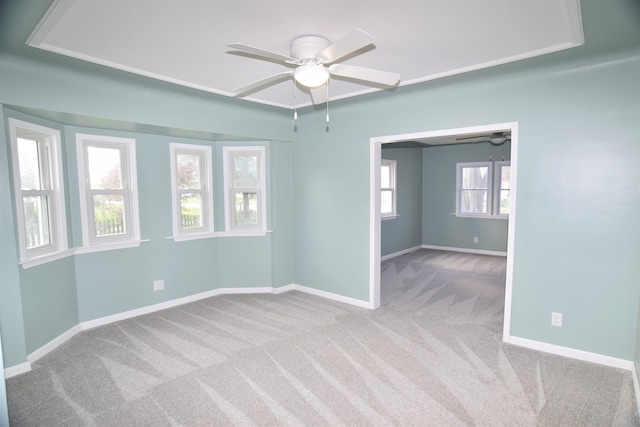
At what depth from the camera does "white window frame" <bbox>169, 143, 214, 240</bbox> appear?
4336 millimetres

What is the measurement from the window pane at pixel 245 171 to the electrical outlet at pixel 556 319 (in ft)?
12.3

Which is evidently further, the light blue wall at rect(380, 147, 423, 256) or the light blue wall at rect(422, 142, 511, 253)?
the light blue wall at rect(422, 142, 511, 253)

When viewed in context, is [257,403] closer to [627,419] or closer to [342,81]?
[627,419]

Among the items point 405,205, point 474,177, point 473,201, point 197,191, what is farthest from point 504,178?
point 197,191

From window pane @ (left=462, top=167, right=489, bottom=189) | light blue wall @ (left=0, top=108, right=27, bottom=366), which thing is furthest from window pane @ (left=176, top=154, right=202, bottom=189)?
window pane @ (left=462, top=167, right=489, bottom=189)

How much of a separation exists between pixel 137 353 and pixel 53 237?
4.77ft

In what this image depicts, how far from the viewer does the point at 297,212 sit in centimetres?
501

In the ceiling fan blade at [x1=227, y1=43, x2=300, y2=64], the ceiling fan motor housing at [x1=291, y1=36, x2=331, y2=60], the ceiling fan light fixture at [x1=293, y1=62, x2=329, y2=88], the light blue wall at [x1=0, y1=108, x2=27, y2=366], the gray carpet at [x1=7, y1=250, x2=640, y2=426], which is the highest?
the ceiling fan motor housing at [x1=291, y1=36, x2=331, y2=60]

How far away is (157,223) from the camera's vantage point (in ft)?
13.9

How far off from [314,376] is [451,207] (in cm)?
626

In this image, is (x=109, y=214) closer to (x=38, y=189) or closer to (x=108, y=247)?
(x=108, y=247)

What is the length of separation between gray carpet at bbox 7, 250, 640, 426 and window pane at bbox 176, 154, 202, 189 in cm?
164

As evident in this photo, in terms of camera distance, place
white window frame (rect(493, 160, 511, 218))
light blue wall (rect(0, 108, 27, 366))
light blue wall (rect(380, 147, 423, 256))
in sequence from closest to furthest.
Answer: light blue wall (rect(0, 108, 27, 366))
light blue wall (rect(380, 147, 423, 256))
white window frame (rect(493, 160, 511, 218))

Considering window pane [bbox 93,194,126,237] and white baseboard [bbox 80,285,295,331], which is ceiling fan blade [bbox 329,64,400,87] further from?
white baseboard [bbox 80,285,295,331]
